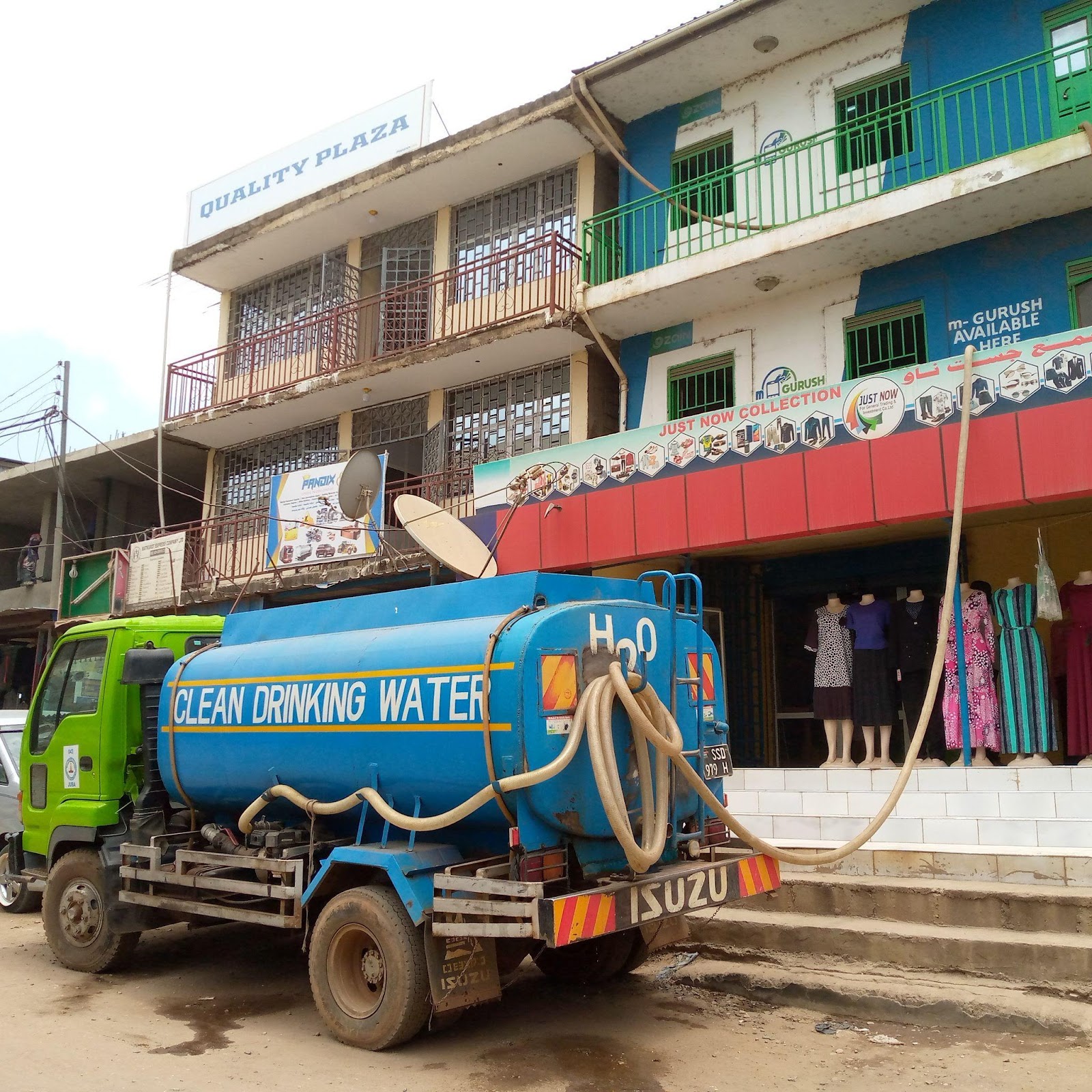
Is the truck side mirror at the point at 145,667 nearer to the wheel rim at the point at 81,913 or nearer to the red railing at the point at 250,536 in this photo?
the wheel rim at the point at 81,913

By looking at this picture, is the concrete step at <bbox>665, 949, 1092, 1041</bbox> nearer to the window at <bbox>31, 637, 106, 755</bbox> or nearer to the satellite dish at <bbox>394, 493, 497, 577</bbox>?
the satellite dish at <bbox>394, 493, 497, 577</bbox>

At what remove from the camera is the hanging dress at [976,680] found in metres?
8.55

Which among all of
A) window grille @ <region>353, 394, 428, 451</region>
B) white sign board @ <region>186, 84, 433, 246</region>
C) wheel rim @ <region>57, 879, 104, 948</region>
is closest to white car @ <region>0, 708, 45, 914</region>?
wheel rim @ <region>57, 879, 104, 948</region>

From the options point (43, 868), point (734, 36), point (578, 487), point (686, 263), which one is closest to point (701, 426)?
point (578, 487)

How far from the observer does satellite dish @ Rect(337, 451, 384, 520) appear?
12328 mm

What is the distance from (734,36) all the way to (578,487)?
588cm

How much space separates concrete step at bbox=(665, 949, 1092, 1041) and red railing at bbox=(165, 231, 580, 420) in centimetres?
863

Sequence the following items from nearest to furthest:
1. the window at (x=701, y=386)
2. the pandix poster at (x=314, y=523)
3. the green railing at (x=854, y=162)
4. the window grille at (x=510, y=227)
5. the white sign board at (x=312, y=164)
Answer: the green railing at (x=854, y=162) < the window at (x=701, y=386) < the window grille at (x=510, y=227) < the pandix poster at (x=314, y=523) < the white sign board at (x=312, y=164)

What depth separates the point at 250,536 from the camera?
55.0ft

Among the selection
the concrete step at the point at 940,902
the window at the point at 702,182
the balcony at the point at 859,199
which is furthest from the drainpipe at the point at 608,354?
the concrete step at the point at 940,902

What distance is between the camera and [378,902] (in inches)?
204

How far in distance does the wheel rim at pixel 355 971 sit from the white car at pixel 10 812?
4.52m

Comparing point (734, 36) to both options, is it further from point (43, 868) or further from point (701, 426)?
point (43, 868)

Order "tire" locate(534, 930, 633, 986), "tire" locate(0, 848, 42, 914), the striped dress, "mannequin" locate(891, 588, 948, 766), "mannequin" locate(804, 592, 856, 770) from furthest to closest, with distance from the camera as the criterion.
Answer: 1. "mannequin" locate(804, 592, 856, 770)
2. "mannequin" locate(891, 588, 948, 766)
3. "tire" locate(0, 848, 42, 914)
4. the striped dress
5. "tire" locate(534, 930, 633, 986)
